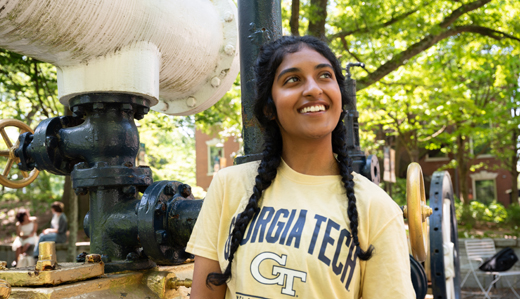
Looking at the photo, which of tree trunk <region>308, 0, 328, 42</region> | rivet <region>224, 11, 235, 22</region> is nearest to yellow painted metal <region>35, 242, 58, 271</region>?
rivet <region>224, 11, 235, 22</region>

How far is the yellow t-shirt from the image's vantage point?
122cm

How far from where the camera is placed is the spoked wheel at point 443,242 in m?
3.37

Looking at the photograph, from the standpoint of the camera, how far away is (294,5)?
6.89m

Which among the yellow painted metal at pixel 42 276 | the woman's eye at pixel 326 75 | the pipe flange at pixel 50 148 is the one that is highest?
the woman's eye at pixel 326 75

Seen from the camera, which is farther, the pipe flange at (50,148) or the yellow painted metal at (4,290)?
the pipe flange at (50,148)

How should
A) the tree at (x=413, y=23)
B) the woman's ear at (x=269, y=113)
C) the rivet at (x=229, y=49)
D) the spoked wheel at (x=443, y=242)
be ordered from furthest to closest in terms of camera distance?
1. the tree at (x=413, y=23)
2. the spoked wheel at (x=443, y=242)
3. the rivet at (x=229, y=49)
4. the woman's ear at (x=269, y=113)

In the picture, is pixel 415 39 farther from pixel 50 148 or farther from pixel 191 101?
pixel 50 148

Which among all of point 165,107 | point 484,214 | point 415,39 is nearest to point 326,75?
point 165,107

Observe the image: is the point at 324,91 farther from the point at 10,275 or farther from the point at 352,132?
the point at 352,132

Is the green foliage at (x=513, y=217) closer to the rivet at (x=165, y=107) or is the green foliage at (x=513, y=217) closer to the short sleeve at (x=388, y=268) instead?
the rivet at (x=165, y=107)

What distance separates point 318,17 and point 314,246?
6461mm

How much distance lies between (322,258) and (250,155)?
0.72 meters

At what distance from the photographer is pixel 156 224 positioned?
1.74m

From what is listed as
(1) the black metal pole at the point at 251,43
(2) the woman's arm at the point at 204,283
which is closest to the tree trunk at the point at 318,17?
(1) the black metal pole at the point at 251,43
